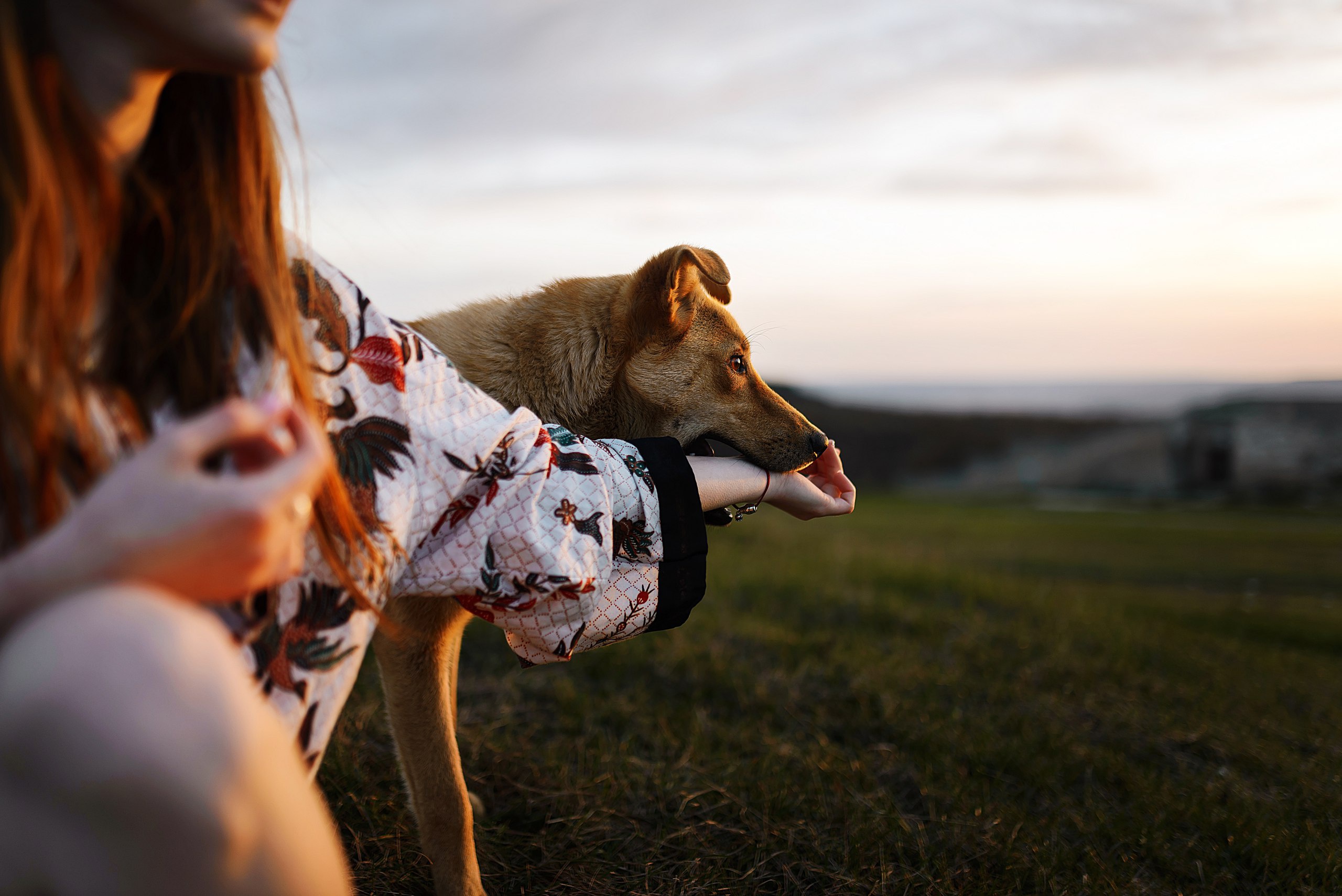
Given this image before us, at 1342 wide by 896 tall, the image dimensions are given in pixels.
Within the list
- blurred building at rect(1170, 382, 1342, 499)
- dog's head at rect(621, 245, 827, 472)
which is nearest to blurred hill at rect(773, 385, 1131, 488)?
blurred building at rect(1170, 382, 1342, 499)

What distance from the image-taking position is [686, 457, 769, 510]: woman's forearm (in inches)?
67.4

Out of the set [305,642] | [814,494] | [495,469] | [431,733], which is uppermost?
[495,469]

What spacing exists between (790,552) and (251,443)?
5548 mm

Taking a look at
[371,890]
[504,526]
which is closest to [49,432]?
[504,526]

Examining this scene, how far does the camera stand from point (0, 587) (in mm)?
750

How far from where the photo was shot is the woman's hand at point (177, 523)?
29.7 inches

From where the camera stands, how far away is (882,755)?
2793 millimetres

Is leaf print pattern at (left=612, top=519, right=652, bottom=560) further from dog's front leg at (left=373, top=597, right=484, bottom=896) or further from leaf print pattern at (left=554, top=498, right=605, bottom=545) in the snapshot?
dog's front leg at (left=373, top=597, right=484, bottom=896)

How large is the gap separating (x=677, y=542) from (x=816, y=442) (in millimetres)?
1245

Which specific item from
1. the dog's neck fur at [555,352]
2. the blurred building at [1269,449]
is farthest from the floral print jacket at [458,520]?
the blurred building at [1269,449]

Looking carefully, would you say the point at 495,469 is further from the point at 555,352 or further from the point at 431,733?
the point at 555,352

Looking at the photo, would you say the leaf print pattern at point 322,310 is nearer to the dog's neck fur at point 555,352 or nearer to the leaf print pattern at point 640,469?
the leaf print pattern at point 640,469

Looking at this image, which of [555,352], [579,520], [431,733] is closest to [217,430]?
[579,520]

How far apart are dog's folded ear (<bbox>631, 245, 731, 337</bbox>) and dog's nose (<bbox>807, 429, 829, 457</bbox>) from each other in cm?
56
